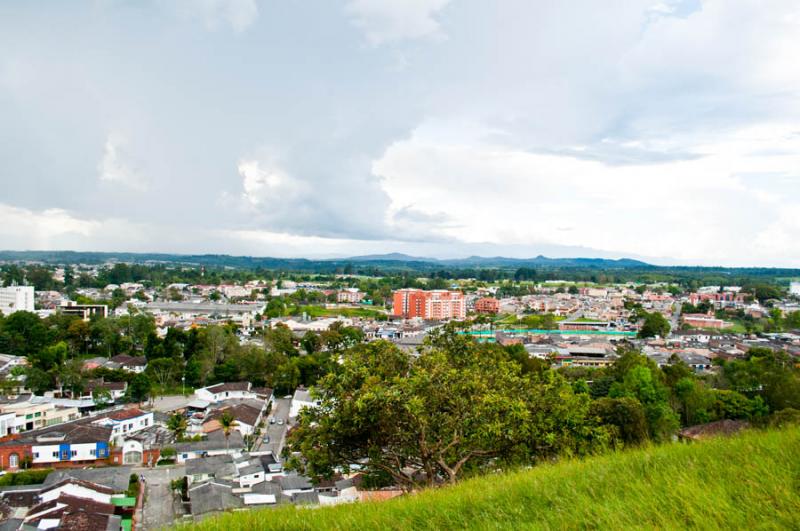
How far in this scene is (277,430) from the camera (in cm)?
1673

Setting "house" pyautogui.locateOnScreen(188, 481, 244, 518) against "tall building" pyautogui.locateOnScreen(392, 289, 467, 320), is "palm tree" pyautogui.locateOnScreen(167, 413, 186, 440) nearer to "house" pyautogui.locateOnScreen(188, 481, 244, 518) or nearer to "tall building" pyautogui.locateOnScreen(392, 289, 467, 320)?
"house" pyautogui.locateOnScreen(188, 481, 244, 518)

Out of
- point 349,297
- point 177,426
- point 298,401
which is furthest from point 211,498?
point 349,297

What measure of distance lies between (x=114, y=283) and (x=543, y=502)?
7054cm

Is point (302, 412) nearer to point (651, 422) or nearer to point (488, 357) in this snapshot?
point (488, 357)

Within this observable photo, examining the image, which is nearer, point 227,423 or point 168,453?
point 168,453

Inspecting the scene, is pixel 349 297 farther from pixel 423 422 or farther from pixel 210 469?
pixel 423 422

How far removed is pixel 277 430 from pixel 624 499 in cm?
1563

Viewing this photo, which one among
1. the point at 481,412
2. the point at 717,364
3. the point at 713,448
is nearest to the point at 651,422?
the point at 481,412

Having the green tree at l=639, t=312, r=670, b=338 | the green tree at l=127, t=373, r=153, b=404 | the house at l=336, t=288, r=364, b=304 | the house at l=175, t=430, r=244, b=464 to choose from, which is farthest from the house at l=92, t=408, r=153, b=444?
the house at l=336, t=288, r=364, b=304

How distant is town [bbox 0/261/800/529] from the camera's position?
33.1 ft

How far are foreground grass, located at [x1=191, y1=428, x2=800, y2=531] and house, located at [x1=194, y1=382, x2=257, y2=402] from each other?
17580 millimetres

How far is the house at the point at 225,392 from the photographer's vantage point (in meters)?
19.3

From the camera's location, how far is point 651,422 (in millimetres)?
→ 13102

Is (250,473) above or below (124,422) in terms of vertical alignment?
above
